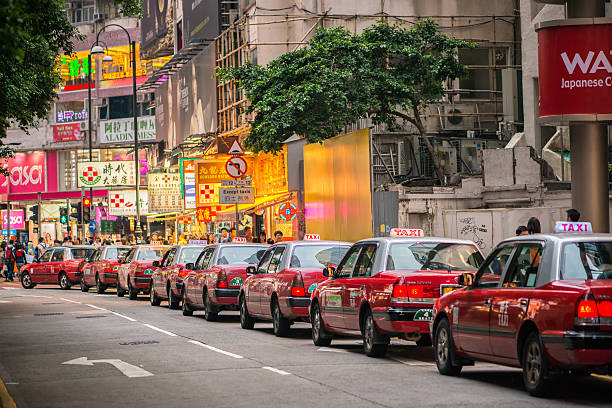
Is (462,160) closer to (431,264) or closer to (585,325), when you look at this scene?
(431,264)

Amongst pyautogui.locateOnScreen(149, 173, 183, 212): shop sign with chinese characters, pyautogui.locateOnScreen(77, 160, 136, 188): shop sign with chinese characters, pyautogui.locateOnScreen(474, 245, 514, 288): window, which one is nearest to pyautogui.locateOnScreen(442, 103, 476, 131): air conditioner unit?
pyautogui.locateOnScreen(149, 173, 183, 212): shop sign with chinese characters

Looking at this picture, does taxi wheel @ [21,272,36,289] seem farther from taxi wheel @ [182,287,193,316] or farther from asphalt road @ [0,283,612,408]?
asphalt road @ [0,283,612,408]

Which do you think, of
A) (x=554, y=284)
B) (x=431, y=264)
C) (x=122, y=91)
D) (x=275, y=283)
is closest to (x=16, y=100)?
(x=275, y=283)

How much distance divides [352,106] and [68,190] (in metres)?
65.7

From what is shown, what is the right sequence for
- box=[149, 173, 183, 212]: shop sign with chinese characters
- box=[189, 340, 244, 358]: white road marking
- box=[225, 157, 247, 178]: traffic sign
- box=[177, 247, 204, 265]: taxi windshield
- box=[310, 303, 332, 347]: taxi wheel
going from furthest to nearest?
box=[149, 173, 183, 212]: shop sign with chinese characters → box=[225, 157, 247, 178]: traffic sign → box=[177, 247, 204, 265]: taxi windshield → box=[310, 303, 332, 347]: taxi wheel → box=[189, 340, 244, 358]: white road marking

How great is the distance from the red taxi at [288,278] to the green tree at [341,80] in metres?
16.3

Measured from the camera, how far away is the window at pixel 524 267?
10.9 metres

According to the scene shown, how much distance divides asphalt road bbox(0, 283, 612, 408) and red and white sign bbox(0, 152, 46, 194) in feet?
261

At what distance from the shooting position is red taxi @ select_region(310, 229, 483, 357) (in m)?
13.9

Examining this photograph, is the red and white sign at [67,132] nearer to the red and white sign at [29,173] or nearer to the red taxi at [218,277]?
the red and white sign at [29,173]

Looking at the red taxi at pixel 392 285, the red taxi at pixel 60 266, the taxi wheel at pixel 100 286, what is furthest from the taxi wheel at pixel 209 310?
the red taxi at pixel 60 266

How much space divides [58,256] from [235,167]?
56.4 feet

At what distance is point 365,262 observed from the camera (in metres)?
15.2

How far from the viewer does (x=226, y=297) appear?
2217 centimetres
